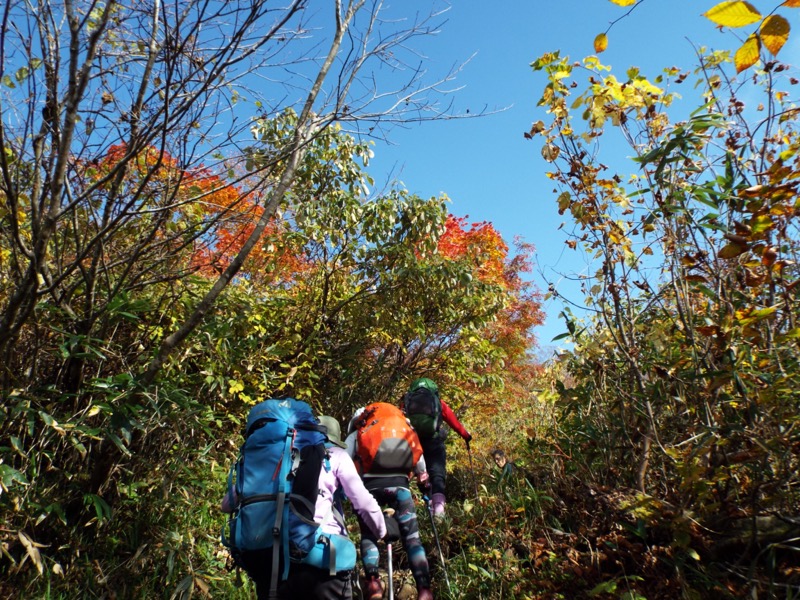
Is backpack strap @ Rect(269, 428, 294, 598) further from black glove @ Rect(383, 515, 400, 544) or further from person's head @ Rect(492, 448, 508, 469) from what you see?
person's head @ Rect(492, 448, 508, 469)

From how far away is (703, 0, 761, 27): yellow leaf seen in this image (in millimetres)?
991

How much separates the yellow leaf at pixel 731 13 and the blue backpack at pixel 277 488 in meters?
2.40

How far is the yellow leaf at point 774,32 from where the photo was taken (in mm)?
1058

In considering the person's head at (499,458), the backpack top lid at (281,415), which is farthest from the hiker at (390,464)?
the person's head at (499,458)

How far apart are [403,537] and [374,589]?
17.2 inches

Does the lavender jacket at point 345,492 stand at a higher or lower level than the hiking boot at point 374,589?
higher

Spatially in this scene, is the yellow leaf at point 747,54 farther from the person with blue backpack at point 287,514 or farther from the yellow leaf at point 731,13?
the person with blue backpack at point 287,514

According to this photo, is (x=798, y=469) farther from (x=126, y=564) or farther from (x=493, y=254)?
(x=493, y=254)

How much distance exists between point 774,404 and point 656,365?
0.90 metres

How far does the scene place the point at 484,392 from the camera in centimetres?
1057

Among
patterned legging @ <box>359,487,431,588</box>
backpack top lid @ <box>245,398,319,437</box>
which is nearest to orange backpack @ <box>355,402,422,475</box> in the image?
patterned legging @ <box>359,487,431,588</box>

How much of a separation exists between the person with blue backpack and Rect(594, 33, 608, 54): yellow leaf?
7.31ft

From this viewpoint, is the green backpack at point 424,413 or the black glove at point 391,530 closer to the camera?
the black glove at point 391,530

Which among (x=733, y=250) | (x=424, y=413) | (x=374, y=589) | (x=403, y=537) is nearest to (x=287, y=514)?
(x=374, y=589)
